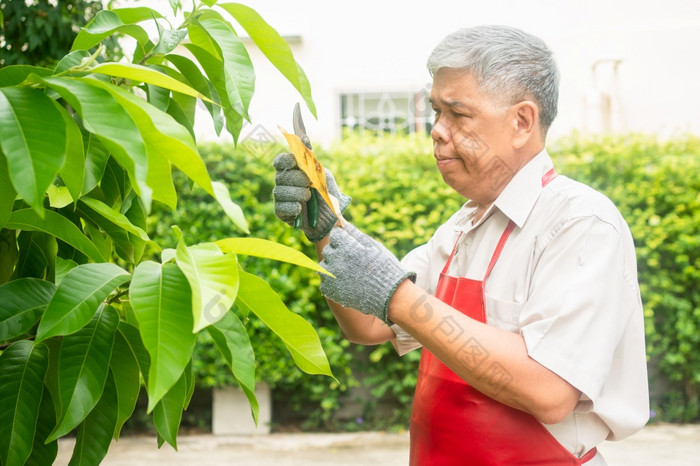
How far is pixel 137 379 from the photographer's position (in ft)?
3.42

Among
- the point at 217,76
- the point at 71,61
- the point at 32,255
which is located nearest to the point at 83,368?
the point at 32,255

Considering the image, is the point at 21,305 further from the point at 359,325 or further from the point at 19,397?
the point at 359,325

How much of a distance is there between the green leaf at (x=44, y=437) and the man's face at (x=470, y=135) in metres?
1.02

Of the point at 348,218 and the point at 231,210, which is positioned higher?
the point at 231,210

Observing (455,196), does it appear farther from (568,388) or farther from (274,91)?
(568,388)

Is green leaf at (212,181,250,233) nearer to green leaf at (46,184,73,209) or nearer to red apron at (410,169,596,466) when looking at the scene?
green leaf at (46,184,73,209)

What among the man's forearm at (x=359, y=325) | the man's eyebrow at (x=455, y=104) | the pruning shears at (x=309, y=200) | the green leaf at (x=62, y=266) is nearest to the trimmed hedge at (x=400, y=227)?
the man's forearm at (x=359, y=325)

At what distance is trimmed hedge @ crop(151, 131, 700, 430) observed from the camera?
493cm

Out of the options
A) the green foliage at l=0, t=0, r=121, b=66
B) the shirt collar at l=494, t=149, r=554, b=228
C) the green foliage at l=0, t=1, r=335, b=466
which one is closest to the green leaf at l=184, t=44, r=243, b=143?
the green foliage at l=0, t=1, r=335, b=466

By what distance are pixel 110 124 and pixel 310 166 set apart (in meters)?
0.79

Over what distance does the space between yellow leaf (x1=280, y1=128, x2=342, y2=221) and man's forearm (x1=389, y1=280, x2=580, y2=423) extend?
0.98 feet

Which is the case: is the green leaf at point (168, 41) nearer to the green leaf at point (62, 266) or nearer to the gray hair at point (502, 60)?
the green leaf at point (62, 266)

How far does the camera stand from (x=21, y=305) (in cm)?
101

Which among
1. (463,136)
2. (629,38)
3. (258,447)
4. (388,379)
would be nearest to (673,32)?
(629,38)
